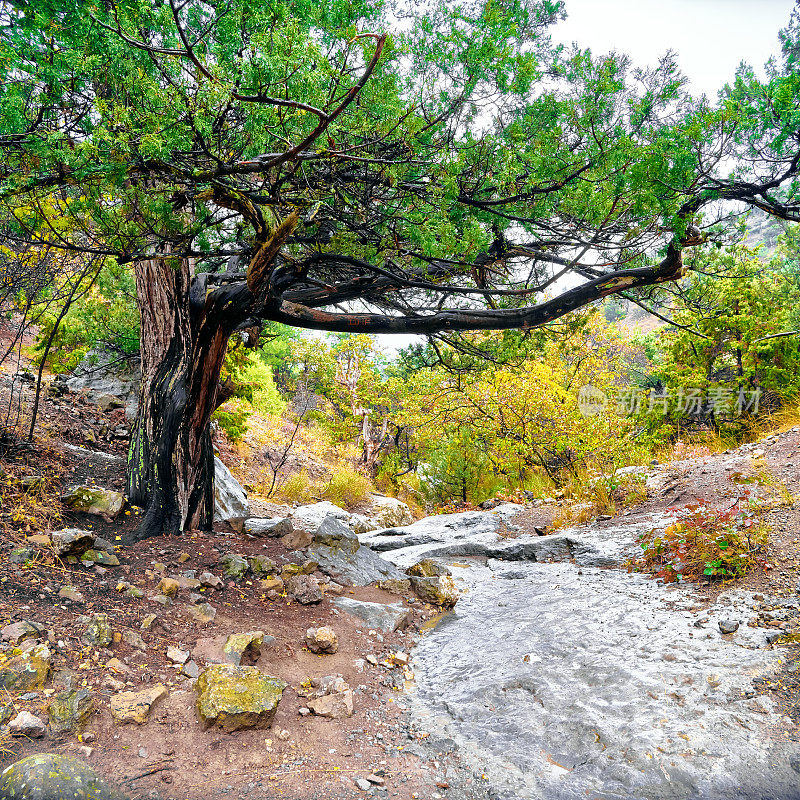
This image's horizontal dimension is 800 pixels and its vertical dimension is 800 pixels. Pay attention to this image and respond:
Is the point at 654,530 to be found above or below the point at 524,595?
above

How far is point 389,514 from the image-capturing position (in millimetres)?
12078

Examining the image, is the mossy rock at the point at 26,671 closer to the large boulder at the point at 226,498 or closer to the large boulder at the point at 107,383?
the large boulder at the point at 226,498

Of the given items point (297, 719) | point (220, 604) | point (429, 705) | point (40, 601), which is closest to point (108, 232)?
point (40, 601)

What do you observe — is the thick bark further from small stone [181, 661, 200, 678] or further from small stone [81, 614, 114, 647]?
small stone [181, 661, 200, 678]

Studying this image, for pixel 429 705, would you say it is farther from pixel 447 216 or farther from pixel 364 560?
pixel 447 216

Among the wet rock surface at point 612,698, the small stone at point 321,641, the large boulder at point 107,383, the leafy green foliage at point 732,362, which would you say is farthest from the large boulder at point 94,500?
the leafy green foliage at point 732,362

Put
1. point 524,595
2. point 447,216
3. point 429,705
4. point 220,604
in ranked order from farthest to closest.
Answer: point 524,595, point 220,604, point 447,216, point 429,705

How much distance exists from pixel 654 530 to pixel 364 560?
3.47 metres

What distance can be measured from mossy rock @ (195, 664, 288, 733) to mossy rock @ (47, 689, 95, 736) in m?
0.50

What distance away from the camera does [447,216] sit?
3271mm

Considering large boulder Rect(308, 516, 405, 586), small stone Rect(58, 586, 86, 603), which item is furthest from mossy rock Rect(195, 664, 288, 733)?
large boulder Rect(308, 516, 405, 586)

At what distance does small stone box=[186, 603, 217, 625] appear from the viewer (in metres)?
3.25

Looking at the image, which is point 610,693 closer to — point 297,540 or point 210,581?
point 210,581

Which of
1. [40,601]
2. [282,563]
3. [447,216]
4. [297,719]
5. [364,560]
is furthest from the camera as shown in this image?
[364,560]
